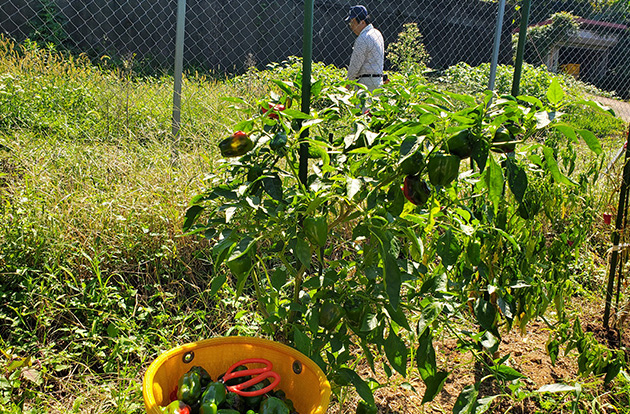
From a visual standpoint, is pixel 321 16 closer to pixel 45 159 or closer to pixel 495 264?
pixel 45 159

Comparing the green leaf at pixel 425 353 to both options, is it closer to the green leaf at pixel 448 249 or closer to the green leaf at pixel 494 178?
the green leaf at pixel 448 249

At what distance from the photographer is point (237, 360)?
59.6 inches

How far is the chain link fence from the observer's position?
341 inches

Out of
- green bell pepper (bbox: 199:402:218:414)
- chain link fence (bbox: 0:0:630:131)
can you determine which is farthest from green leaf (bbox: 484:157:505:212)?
chain link fence (bbox: 0:0:630:131)

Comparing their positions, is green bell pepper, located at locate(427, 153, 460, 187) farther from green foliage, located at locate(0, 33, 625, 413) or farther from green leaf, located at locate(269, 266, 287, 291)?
green leaf, located at locate(269, 266, 287, 291)

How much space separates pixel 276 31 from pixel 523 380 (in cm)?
961

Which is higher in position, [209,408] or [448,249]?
[448,249]

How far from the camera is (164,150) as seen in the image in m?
3.27

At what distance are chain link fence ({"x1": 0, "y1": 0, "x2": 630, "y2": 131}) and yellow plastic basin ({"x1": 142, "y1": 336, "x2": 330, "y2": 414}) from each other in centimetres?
655

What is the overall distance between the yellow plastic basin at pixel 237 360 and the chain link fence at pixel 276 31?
6.55 metres

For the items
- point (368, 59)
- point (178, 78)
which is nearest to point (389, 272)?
point (178, 78)

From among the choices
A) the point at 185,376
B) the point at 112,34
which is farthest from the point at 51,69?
the point at 112,34

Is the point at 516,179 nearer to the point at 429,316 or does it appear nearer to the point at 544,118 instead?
the point at 544,118

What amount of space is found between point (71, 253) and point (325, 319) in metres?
1.40
